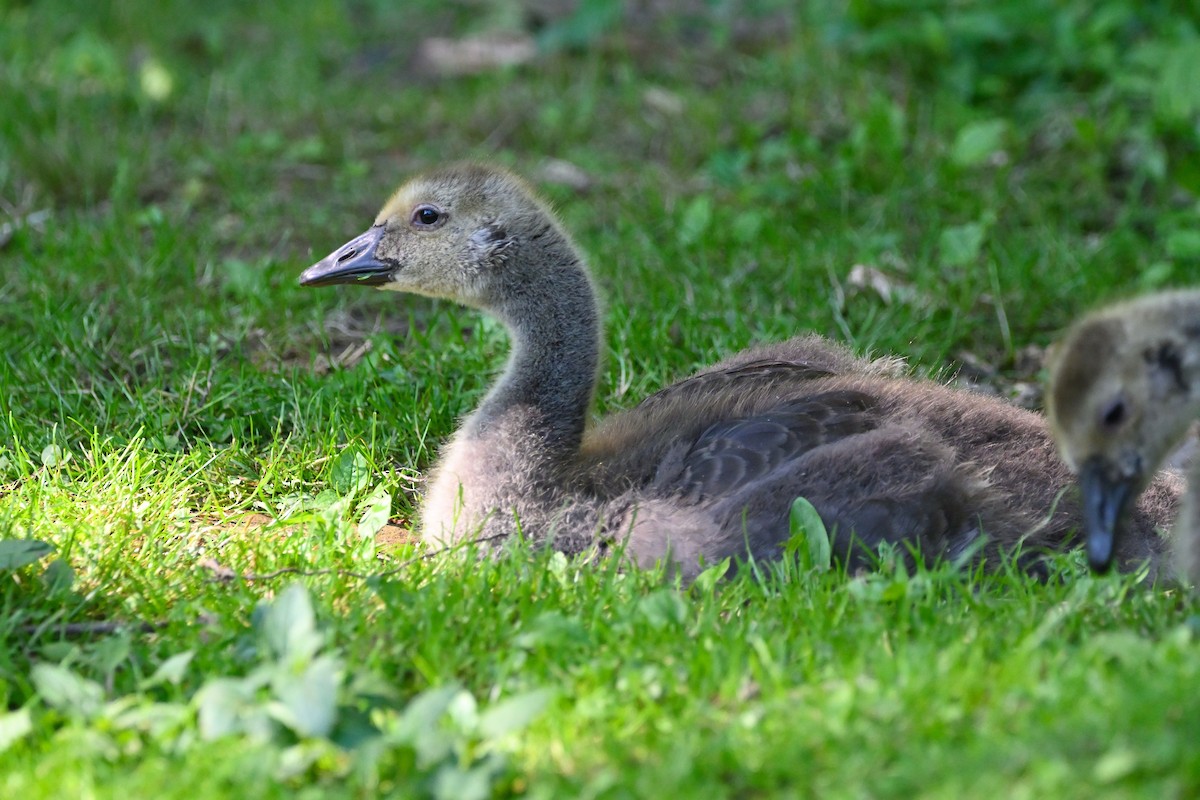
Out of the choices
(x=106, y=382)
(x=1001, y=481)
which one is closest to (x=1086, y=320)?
(x=1001, y=481)

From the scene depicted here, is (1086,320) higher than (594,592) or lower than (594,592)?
higher

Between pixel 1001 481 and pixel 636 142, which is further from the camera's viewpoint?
pixel 636 142

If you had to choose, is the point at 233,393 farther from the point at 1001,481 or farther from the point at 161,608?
the point at 1001,481

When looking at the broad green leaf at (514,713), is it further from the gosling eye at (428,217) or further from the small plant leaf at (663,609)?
the gosling eye at (428,217)

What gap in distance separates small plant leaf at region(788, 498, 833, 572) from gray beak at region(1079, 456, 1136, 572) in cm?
63

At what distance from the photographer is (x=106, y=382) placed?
498 cm

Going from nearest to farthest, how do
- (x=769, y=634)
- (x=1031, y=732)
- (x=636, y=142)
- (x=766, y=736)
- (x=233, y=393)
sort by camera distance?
(x=1031, y=732) < (x=766, y=736) < (x=769, y=634) < (x=233, y=393) < (x=636, y=142)

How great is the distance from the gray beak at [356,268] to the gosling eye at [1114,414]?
222 cm

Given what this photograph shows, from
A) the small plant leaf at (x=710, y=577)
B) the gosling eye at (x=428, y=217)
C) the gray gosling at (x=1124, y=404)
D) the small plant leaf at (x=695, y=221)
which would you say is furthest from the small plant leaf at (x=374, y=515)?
the small plant leaf at (x=695, y=221)

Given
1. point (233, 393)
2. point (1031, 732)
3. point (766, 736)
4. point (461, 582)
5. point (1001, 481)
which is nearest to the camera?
point (1031, 732)

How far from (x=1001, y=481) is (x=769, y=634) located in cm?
105

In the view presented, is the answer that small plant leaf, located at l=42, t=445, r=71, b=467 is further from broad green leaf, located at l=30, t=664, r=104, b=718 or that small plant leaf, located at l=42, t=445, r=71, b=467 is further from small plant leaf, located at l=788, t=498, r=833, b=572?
small plant leaf, located at l=788, t=498, r=833, b=572

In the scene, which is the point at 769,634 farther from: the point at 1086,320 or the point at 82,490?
the point at 82,490

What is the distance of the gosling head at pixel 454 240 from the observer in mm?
4285
